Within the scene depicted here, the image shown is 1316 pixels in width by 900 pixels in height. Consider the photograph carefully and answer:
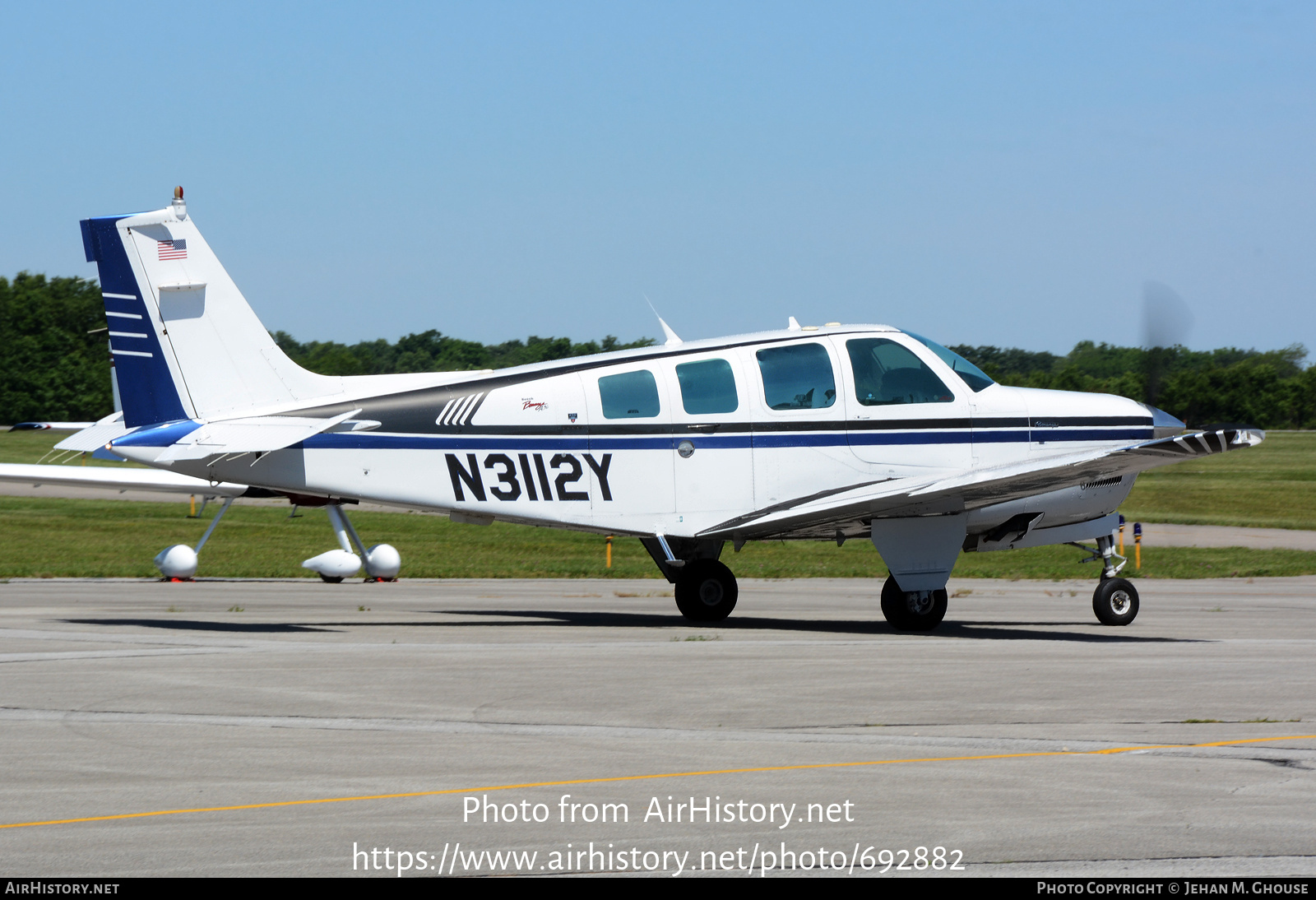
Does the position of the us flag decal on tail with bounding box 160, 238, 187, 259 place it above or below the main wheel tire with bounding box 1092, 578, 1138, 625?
above

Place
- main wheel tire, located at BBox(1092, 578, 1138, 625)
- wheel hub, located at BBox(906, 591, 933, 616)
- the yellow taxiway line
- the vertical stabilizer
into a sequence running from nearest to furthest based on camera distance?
the yellow taxiway line → the vertical stabilizer → wheel hub, located at BBox(906, 591, 933, 616) → main wheel tire, located at BBox(1092, 578, 1138, 625)

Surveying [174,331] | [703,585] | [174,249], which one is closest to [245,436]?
[174,331]

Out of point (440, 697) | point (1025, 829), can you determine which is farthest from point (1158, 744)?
point (440, 697)

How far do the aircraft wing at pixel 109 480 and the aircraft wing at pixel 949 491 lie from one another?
10.6m

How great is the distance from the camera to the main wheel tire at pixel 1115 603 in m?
14.4

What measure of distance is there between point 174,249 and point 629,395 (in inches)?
189

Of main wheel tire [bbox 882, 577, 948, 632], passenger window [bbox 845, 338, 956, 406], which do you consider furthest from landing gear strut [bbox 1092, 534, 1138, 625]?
passenger window [bbox 845, 338, 956, 406]

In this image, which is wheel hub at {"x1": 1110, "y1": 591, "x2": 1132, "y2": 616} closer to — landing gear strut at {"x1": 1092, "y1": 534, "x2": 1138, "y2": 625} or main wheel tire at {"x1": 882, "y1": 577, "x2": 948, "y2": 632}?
A: landing gear strut at {"x1": 1092, "y1": 534, "x2": 1138, "y2": 625}

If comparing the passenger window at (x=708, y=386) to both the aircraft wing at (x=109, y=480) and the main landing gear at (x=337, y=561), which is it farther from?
the aircraft wing at (x=109, y=480)

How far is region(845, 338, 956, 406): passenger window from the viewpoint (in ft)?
46.3

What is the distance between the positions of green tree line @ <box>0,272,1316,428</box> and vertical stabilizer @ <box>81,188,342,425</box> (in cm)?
936

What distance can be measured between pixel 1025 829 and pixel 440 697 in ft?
14.9

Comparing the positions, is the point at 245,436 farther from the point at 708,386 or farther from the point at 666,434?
the point at 708,386

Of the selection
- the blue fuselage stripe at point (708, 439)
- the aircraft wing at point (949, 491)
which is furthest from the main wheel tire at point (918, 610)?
the blue fuselage stripe at point (708, 439)
